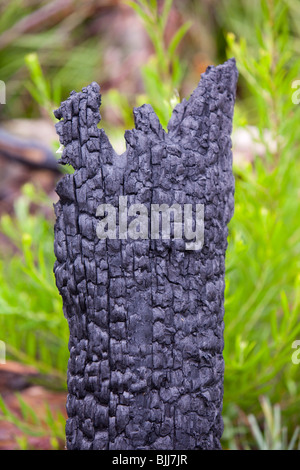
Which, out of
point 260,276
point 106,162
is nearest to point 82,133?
point 106,162

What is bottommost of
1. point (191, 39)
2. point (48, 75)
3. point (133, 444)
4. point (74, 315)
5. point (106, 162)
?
point (133, 444)

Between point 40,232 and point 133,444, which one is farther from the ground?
point 40,232

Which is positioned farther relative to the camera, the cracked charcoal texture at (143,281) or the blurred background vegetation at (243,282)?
the blurred background vegetation at (243,282)

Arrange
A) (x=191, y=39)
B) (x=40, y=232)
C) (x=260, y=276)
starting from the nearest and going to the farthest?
(x=260, y=276) < (x=40, y=232) < (x=191, y=39)

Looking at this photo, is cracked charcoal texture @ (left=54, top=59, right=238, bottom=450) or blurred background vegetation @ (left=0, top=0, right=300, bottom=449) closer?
cracked charcoal texture @ (left=54, top=59, right=238, bottom=450)

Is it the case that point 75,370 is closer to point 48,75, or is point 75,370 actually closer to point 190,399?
point 190,399

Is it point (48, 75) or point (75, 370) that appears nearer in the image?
point (75, 370)

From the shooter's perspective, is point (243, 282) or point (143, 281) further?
point (243, 282)

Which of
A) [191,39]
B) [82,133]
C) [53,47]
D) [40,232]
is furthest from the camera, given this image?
[191,39]
